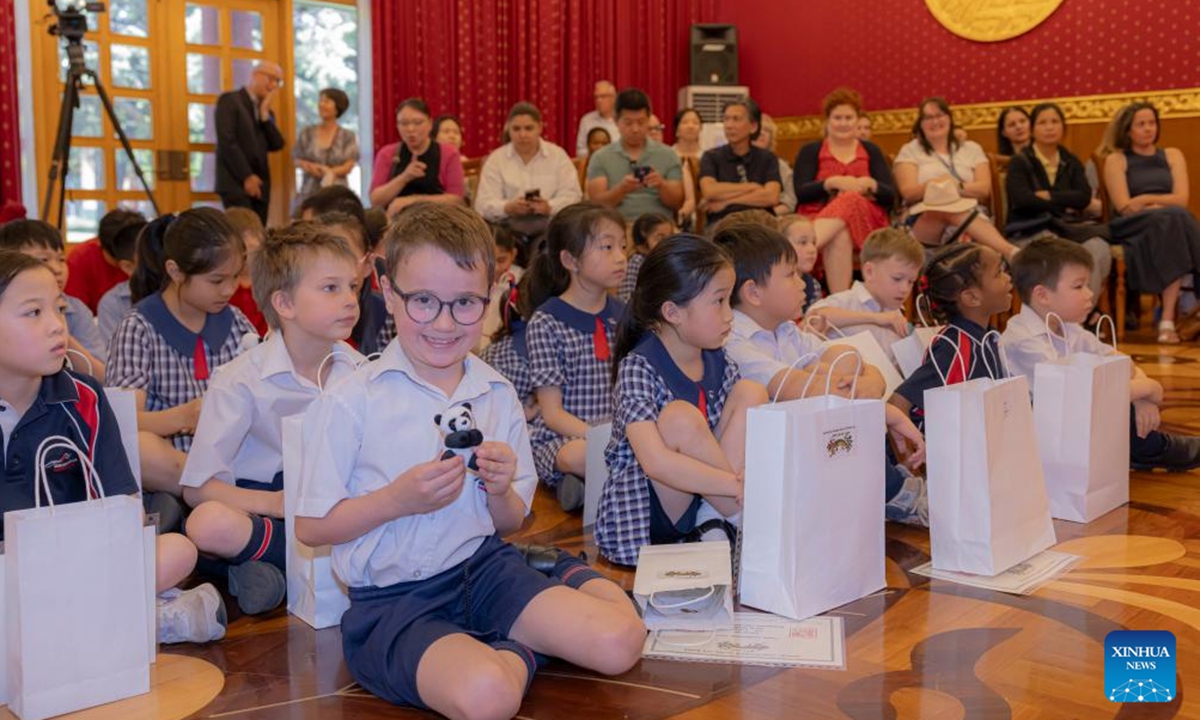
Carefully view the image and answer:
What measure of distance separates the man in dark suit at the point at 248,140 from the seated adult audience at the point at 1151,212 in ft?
14.4

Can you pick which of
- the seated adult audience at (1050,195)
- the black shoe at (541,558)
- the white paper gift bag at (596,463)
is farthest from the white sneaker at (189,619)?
the seated adult audience at (1050,195)

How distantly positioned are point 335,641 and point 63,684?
1.39 feet

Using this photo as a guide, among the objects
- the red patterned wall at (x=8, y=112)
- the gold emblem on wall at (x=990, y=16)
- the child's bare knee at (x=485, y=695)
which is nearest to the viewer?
the child's bare knee at (x=485, y=695)

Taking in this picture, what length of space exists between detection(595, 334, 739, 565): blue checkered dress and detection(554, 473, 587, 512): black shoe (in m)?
0.39

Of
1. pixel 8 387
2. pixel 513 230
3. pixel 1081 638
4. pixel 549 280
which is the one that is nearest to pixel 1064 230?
pixel 513 230

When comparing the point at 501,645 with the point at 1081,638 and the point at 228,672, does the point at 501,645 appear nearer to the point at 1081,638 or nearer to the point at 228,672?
the point at 228,672

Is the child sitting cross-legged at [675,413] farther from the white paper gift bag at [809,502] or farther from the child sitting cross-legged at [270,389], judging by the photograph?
the child sitting cross-legged at [270,389]

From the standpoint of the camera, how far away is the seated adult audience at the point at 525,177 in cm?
514

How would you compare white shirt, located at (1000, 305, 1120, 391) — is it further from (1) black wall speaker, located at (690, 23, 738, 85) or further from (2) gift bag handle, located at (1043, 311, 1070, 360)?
(1) black wall speaker, located at (690, 23, 738, 85)

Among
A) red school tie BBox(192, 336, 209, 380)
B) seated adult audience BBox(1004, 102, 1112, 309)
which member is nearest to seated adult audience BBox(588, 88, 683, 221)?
seated adult audience BBox(1004, 102, 1112, 309)

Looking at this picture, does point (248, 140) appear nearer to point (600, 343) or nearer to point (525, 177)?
point (525, 177)

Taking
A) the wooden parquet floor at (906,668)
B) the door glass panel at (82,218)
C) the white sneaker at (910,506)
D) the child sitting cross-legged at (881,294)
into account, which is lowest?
the wooden parquet floor at (906,668)

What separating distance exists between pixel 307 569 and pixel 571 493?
0.86m

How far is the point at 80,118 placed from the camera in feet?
20.3
